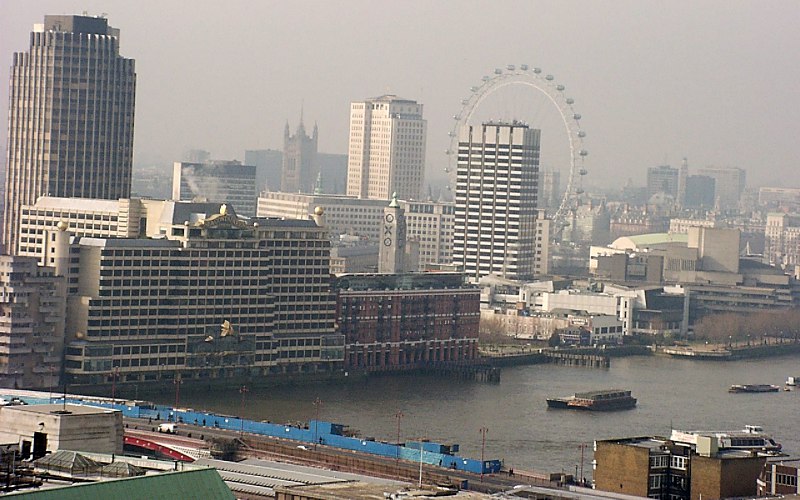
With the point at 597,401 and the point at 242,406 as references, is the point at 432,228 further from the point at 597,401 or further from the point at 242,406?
the point at 242,406

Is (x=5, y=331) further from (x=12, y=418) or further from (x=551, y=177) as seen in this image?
(x=551, y=177)

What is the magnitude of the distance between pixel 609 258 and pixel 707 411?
3670cm

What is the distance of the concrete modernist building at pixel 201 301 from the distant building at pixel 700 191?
99572 millimetres

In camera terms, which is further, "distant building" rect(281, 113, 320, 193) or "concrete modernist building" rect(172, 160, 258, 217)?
"distant building" rect(281, 113, 320, 193)

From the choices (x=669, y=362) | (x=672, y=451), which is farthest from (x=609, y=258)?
(x=672, y=451)

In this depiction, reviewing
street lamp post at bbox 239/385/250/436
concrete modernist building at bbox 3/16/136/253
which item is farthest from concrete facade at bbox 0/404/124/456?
concrete modernist building at bbox 3/16/136/253

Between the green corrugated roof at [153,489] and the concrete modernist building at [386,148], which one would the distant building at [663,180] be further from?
the green corrugated roof at [153,489]

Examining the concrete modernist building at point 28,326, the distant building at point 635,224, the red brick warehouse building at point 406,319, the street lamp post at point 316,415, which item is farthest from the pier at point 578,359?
the distant building at point 635,224

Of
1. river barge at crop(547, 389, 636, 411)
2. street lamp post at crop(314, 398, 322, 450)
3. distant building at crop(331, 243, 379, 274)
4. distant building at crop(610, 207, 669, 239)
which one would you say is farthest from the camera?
distant building at crop(610, 207, 669, 239)

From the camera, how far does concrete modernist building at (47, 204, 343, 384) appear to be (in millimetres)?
46688

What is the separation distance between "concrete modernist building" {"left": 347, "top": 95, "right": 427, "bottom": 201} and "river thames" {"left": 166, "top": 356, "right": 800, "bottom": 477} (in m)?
50.7

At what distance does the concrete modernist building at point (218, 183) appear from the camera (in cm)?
8800

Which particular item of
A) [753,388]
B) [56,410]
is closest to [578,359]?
[753,388]

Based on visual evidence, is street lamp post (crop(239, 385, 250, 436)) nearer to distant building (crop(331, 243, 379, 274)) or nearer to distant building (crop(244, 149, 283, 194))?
distant building (crop(331, 243, 379, 274))
